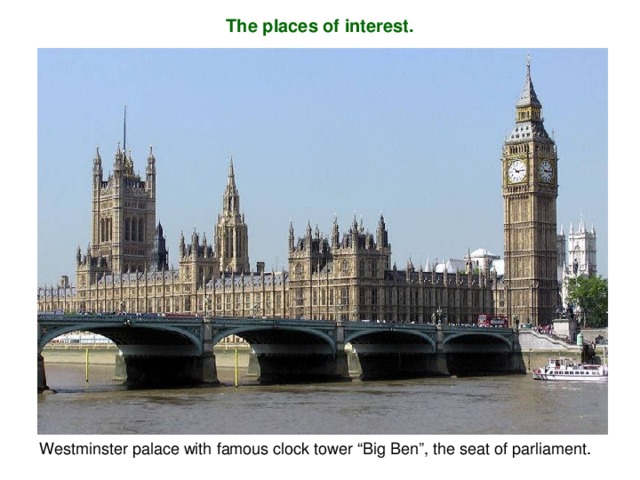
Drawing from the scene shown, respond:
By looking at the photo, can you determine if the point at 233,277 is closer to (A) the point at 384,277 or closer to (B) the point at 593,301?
(A) the point at 384,277

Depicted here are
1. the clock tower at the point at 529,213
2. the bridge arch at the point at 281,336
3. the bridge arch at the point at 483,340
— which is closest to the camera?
the bridge arch at the point at 281,336

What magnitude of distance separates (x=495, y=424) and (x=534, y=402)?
1081cm

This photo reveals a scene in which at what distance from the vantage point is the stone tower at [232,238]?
133m

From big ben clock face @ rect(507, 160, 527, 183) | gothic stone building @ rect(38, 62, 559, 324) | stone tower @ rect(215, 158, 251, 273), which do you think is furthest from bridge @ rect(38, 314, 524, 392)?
stone tower @ rect(215, 158, 251, 273)

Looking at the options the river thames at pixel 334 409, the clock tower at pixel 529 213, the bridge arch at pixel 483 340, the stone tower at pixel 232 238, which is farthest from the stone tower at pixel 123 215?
the river thames at pixel 334 409

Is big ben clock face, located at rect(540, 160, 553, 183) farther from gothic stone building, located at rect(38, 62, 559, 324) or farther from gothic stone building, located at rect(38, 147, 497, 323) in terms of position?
gothic stone building, located at rect(38, 147, 497, 323)

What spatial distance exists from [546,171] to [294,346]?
137 ft

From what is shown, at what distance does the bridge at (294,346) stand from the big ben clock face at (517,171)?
2450 cm

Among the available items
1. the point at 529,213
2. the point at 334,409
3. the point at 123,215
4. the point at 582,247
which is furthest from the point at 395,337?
the point at 582,247

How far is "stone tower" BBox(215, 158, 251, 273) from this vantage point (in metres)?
133

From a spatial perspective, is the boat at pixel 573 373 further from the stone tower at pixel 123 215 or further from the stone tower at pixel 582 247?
the stone tower at pixel 582 247

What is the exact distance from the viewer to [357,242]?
102625 mm
